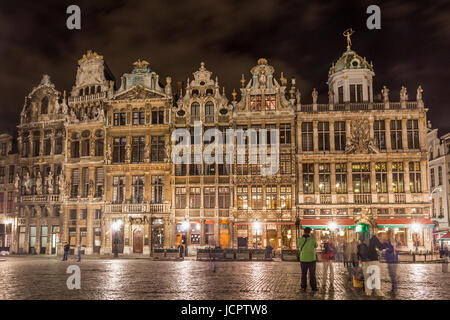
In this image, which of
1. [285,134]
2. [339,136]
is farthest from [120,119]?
[339,136]

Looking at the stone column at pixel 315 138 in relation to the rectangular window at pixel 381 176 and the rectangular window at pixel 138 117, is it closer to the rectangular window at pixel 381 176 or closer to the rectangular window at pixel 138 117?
the rectangular window at pixel 381 176

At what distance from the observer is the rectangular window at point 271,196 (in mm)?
47531

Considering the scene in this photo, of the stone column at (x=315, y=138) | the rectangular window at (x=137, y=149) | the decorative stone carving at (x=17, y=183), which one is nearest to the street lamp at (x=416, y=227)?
the stone column at (x=315, y=138)

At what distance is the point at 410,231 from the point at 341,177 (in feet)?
26.3

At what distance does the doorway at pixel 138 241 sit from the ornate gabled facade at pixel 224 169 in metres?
0.14

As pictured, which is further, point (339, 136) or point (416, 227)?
point (339, 136)

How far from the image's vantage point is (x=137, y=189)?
165 feet

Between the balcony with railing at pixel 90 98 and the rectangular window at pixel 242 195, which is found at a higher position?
the balcony with railing at pixel 90 98

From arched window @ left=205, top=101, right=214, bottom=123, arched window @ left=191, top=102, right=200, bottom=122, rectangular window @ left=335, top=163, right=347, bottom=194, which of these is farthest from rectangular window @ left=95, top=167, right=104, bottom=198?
Result: rectangular window @ left=335, top=163, right=347, bottom=194

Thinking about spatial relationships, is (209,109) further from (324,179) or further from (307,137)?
(324,179)

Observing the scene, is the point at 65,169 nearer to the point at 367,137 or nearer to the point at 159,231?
the point at 159,231

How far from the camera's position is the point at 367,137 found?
154ft
